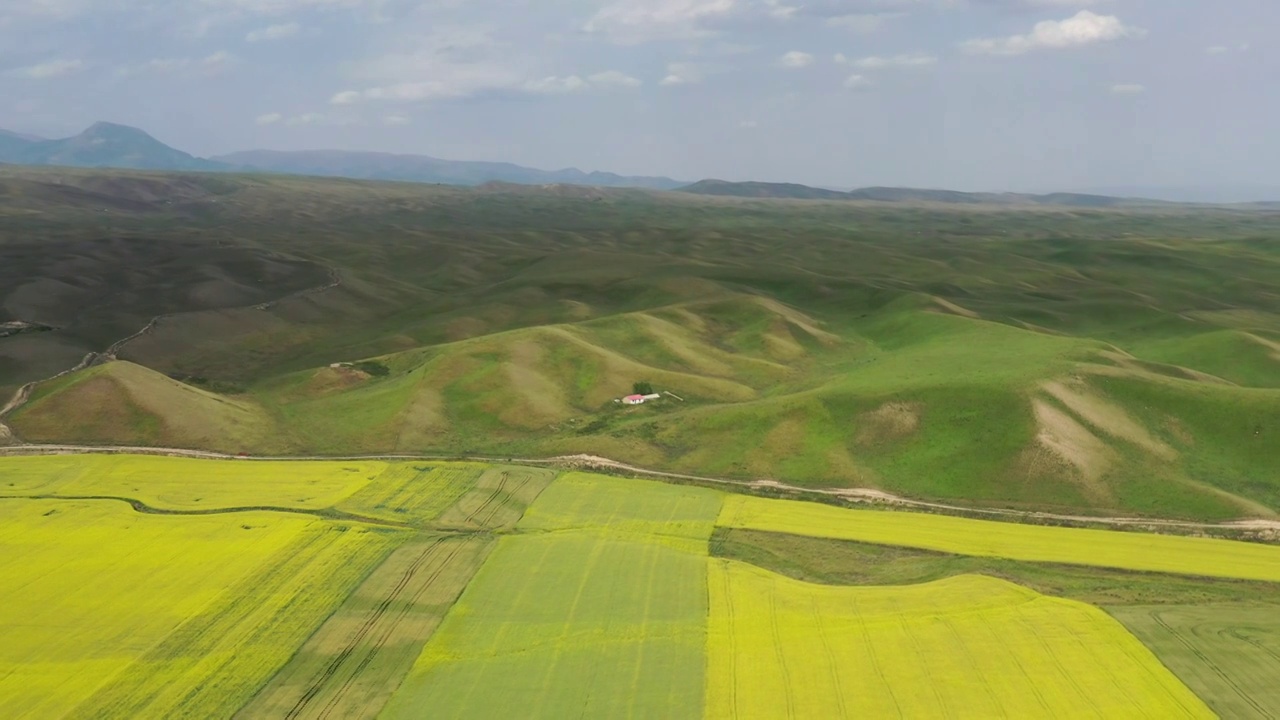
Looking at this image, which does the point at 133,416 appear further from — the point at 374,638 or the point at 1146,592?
the point at 1146,592

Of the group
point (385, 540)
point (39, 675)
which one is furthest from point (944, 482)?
point (39, 675)

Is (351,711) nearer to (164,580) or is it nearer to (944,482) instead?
(164,580)

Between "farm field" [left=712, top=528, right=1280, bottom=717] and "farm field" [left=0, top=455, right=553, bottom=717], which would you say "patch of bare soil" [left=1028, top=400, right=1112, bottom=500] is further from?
"farm field" [left=0, top=455, right=553, bottom=717]

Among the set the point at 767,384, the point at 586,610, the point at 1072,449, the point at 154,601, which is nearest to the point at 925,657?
the point at 586,610

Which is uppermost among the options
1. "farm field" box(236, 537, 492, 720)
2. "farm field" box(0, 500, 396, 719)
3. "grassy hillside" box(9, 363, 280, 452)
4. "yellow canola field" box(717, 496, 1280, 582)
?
"grassy hillside" box(9, 363, 280, 452)

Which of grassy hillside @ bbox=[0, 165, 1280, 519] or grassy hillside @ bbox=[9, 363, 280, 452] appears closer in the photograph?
grassy hillside @ bbox=[0, 165, 1280, 519]

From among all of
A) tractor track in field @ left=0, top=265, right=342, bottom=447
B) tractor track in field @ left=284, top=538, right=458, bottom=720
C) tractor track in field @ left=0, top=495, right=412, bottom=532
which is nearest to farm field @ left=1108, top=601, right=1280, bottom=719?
tractor track in field @ left=284, top=538, right=458, bottom=720

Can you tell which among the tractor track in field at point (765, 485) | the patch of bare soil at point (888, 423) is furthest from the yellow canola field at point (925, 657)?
the patch of bare soil at point (888, 423)
